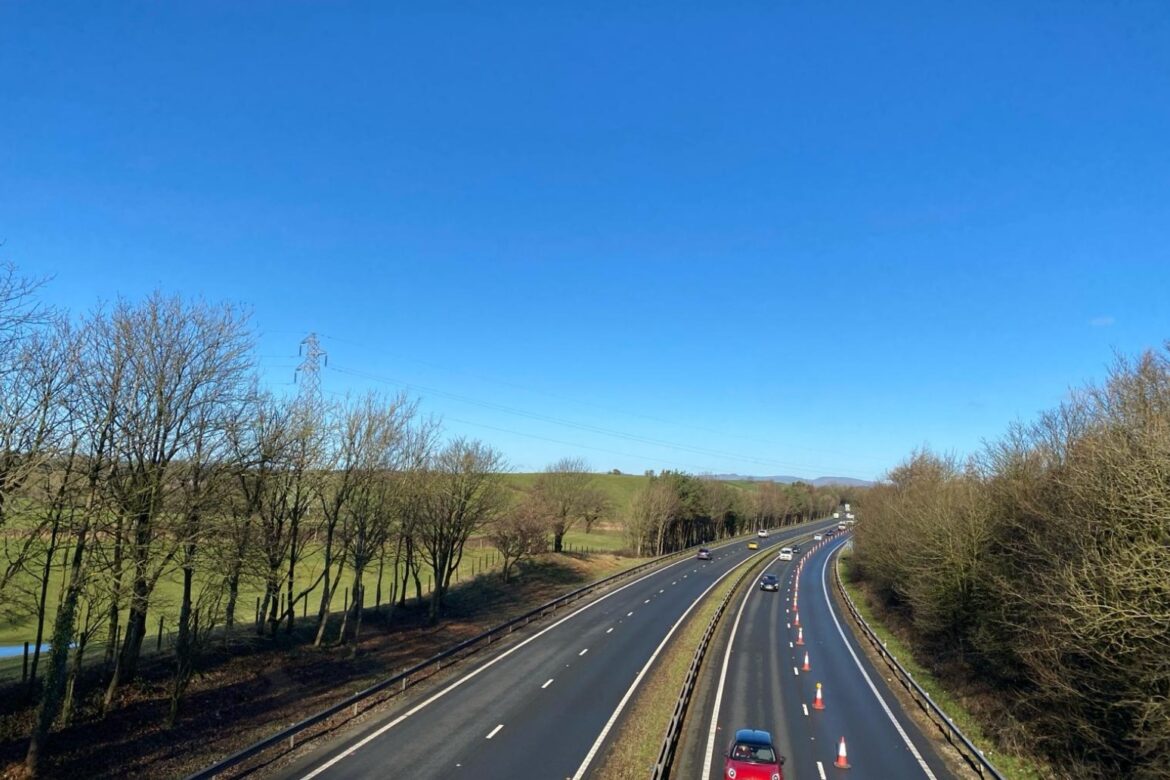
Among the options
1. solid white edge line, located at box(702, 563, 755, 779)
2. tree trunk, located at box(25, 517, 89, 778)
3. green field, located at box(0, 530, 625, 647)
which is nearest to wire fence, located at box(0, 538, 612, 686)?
Answer: green field, located at box(0, 530, 625, 647)

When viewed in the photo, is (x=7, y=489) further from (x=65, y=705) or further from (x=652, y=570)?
(x=652, y=570)

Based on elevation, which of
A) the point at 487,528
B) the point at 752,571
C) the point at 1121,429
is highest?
the point at 1121,429

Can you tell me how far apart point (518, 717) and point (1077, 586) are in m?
17.4

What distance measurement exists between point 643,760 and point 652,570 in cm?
5593

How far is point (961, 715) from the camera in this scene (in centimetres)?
2603

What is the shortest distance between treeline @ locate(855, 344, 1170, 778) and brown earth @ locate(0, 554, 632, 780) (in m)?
24.1

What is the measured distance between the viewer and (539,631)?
39156 millimetres

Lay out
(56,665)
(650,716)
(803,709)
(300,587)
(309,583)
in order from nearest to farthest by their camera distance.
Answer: (56,665) < (650,716) < (803,709) < (309,583) < (300,587)

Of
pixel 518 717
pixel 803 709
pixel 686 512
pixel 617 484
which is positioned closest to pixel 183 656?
pixel 518 717

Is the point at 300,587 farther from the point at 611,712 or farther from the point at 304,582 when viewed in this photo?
the point at 611,712

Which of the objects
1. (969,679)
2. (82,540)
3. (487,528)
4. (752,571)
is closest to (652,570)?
(752,571)

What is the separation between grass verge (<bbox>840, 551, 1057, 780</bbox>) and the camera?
2012 centimetres

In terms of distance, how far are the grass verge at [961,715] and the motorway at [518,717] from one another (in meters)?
12.2

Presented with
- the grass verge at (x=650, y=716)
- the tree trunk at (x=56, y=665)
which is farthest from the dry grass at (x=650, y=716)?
the tree trunk at (x=56, y=665)
